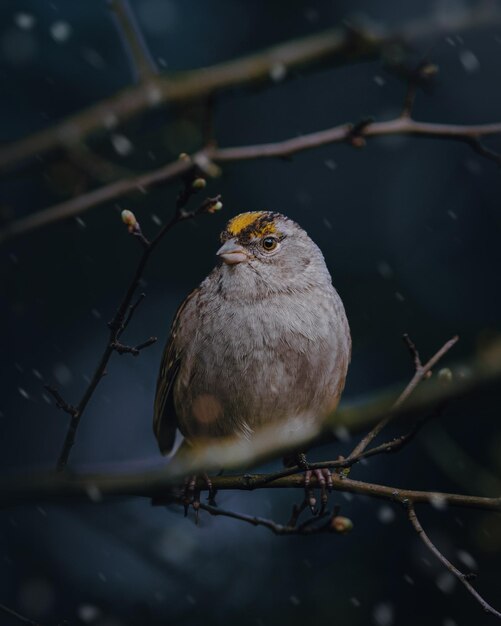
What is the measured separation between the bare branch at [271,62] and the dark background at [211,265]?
0.16 metres

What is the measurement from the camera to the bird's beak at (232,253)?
13.8ft

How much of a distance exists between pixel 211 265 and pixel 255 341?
12.7 feet

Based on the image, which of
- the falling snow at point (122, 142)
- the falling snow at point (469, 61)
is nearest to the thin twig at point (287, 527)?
the falling snow at point (122, 142)

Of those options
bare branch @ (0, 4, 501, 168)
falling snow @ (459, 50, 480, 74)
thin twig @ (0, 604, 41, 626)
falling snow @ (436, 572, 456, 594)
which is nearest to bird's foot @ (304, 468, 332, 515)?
thin twig @ (0, 604, 41, 626)

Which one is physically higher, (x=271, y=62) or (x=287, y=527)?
(x=271, y=62)

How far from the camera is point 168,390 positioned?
4535 mm

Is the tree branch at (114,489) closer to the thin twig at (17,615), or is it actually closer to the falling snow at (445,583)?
the thin twig at (17,615)

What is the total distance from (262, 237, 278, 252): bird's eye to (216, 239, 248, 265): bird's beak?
5.9 inches

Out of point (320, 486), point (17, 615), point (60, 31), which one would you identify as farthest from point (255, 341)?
point (60, 31)

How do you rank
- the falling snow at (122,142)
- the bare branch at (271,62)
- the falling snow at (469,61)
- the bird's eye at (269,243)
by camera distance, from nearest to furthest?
the bare branch at (271,62), the bird's eye at (269,243), the falling snow at (122,142), the falling snow at (469,61)

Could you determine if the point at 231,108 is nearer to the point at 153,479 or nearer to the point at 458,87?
the point at 458,87

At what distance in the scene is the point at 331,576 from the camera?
6.03 m

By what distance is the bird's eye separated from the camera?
174 inches

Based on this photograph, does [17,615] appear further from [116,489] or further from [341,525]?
[341,525]
